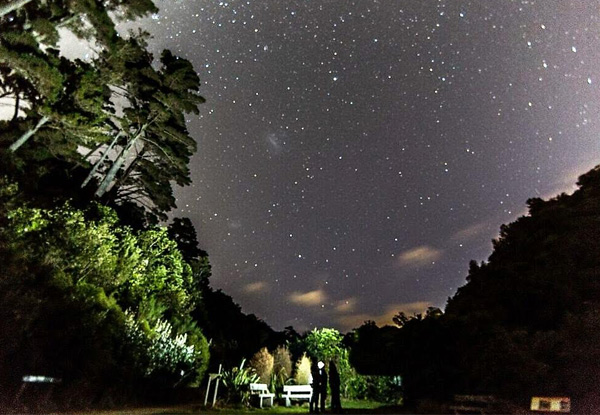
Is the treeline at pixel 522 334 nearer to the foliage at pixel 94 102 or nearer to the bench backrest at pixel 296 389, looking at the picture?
the bench backrest at pixel 296 389

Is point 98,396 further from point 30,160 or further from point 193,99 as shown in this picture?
point 193,99

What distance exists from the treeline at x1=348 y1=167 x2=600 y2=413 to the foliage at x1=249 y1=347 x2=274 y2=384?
3421 mm

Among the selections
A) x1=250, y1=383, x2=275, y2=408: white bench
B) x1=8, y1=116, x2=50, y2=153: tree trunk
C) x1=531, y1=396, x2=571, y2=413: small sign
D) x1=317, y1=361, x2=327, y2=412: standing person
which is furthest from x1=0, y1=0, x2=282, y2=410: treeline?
x1=531, y1=396, x2=571, y2=413: small sign

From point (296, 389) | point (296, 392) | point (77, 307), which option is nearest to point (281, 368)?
point (296, 392)

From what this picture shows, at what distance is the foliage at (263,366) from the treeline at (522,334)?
135 inches

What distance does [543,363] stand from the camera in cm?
1666

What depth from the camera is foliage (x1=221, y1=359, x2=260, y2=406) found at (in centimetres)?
1772

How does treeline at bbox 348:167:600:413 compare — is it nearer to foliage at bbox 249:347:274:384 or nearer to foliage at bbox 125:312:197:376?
foliage at bbox 249:347:274:384

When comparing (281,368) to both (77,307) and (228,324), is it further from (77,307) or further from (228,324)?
(228,324)

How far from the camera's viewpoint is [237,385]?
17.9 meters

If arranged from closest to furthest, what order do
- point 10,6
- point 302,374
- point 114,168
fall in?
point 10,6
point 302,374
point 114,168

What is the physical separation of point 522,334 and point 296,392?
25.7 feet

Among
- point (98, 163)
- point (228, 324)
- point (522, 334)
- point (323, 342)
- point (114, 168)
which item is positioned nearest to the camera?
point (522, 334)

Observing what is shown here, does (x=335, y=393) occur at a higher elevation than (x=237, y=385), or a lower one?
lower
